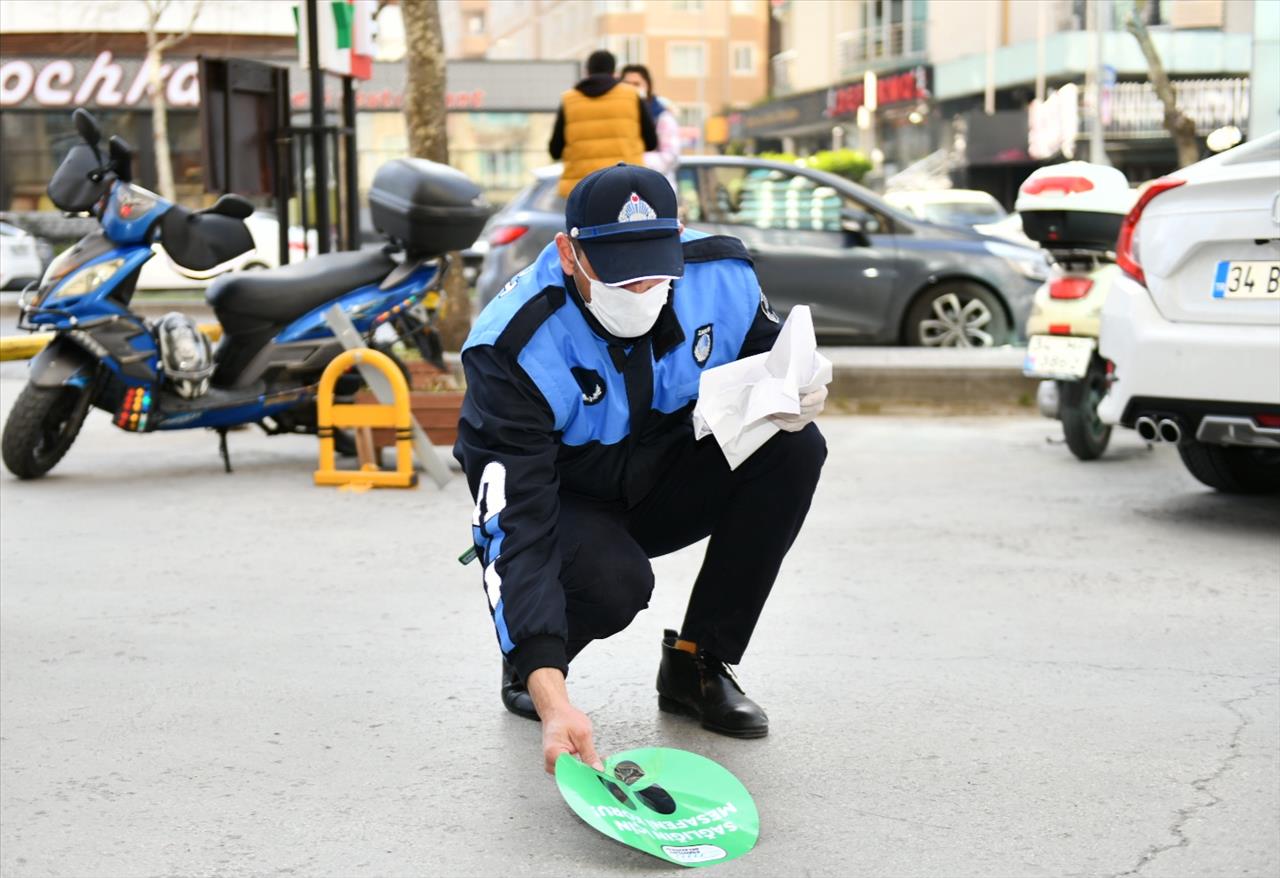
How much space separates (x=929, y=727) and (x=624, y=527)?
2.71 feet

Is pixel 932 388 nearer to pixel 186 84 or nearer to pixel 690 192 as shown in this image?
pixel 690 192

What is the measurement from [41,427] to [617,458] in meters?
4.41

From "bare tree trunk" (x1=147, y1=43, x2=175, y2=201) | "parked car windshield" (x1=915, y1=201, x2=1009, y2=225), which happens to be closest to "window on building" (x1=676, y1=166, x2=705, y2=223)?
"parked car windshield" (x1=915, y1=201, x2=1009, y2=225)

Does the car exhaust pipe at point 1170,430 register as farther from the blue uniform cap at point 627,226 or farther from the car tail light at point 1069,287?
the blue uniform cap at point 627,226

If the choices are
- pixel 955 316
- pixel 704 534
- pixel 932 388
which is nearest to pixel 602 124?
pixel 932 388

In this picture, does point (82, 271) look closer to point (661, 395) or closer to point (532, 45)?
point (661, 395)

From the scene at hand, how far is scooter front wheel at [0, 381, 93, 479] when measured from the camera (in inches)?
288

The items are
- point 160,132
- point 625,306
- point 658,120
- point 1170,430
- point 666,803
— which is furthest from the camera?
point 160,132

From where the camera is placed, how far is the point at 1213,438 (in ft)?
19.5

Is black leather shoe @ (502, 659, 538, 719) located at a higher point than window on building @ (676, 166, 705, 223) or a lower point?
lower

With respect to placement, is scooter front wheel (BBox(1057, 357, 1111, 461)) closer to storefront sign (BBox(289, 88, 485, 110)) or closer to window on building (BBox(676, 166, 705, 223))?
window on building (BBox(676, 166, 705, 223))

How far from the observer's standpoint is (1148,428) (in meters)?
6.14

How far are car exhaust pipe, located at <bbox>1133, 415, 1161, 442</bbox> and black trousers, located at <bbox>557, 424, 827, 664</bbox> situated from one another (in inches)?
103

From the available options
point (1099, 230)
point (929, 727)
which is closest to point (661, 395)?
point (929, 727)
